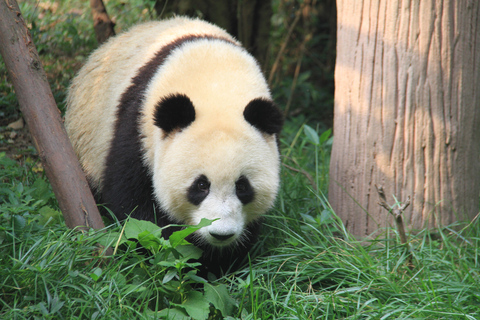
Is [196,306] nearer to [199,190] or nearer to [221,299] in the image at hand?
[221,299]

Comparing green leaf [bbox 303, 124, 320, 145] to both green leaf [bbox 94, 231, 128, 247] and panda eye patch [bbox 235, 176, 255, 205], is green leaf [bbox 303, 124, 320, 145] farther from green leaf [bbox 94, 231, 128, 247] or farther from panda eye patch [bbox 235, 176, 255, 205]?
green leaf [bbox 94, 231, 128, 247]

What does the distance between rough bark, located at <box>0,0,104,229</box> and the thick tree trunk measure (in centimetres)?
192

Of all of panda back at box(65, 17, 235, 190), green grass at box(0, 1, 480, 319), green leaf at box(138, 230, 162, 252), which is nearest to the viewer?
green grass at box(0, 1, 480, 319)

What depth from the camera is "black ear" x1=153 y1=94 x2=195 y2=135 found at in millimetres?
2779

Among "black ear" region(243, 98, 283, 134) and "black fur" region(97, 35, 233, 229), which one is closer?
"black ear" region(243, 98, 283, 134)

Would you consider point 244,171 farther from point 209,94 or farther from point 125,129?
point 125,129

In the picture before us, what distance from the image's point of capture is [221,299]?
2.72 meters

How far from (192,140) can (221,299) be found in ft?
3.06

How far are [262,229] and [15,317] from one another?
1.83 meters

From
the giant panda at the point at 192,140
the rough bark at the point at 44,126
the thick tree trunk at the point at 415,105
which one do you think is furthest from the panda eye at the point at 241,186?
the thick tree trunk at the point at 415,105

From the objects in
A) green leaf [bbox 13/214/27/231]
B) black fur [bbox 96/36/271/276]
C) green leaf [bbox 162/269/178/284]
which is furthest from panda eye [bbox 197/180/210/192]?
green leaf [bbox 13/214/27/231]

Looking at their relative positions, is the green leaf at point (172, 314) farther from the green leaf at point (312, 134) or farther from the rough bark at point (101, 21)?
the rough bark at point (101, 21)

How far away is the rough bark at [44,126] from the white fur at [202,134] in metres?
0.45

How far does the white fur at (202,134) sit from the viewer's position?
275 centimetres
